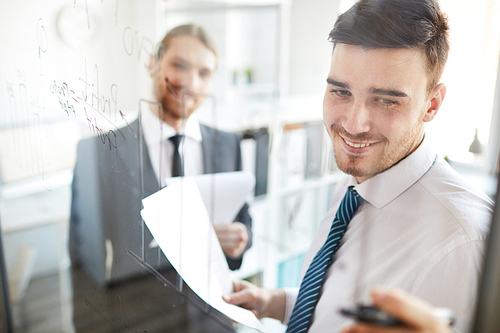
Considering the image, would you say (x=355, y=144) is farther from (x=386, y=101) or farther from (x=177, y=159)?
(x=177, y=159)

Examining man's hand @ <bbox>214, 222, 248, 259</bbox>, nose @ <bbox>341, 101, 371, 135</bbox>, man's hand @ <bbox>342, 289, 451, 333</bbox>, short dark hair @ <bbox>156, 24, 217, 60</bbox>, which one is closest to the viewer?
man's hand @ <bbox>342, 289, 451, 333</bbox>

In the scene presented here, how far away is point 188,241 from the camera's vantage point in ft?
1.98

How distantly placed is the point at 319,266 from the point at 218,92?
1.38 ft

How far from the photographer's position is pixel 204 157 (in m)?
0.72

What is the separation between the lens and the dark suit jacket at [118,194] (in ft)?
1.93

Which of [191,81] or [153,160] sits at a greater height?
[191,81]

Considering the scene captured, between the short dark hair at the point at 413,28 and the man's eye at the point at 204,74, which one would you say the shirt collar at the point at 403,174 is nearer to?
the short dark hair at the point at 413,28

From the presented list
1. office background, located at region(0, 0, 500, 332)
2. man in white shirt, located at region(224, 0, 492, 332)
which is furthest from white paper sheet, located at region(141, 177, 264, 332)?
man in white shirt, located at region(224, 0, 492, 332)

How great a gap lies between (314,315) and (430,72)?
0.34 meters

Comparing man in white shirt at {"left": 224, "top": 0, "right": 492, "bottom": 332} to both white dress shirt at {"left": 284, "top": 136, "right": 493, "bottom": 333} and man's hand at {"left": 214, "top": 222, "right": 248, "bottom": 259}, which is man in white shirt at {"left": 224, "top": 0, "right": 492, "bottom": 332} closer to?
white dress shirt at {"left": 284, "top": 136, "right": 493, "bottom": 333}

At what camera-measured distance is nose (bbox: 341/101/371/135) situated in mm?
374

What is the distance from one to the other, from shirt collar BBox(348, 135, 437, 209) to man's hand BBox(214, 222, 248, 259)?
0.39 meters

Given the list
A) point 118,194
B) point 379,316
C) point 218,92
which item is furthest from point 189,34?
point 379,316

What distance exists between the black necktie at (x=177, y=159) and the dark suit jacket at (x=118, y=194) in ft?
0.14
